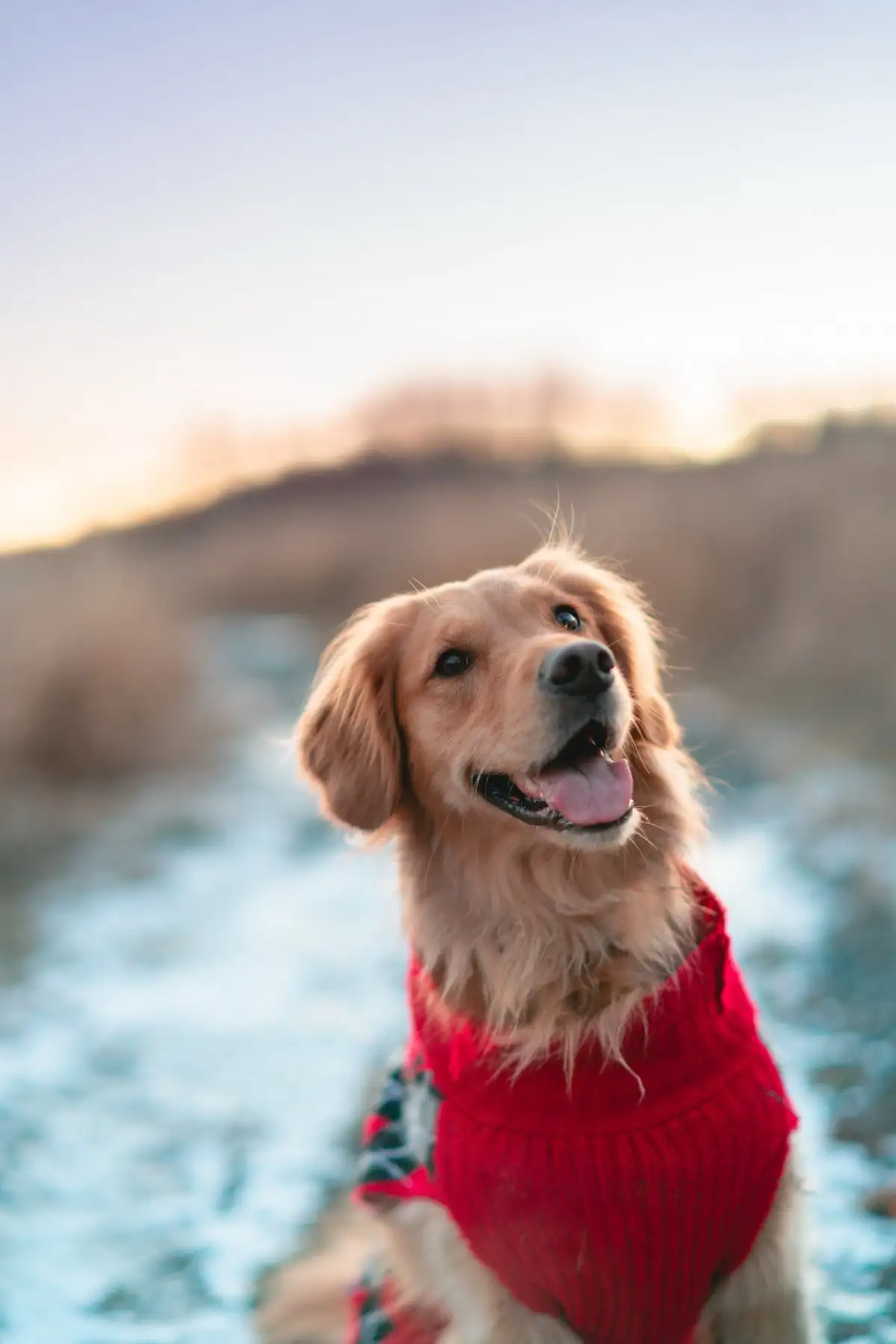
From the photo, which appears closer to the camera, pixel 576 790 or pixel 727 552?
pixel 576 790

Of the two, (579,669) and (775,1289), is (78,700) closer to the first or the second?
(579,669)

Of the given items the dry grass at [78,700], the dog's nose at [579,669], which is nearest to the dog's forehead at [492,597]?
the dog's nose at [579,669]

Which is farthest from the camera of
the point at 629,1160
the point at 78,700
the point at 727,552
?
the point at 727,552

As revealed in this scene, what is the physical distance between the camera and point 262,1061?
3879 mm

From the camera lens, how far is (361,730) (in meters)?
2.31

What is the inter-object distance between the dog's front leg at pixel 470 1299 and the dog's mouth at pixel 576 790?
777mm

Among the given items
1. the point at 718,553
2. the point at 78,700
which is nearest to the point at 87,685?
the point at 78,700

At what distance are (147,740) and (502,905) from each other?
5.76m

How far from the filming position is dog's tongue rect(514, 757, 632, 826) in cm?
195

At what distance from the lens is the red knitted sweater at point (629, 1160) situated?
5.93ft

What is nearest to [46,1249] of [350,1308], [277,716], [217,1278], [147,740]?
[217,1278]

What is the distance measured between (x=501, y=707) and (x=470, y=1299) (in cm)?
112

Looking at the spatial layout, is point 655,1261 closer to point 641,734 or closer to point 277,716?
point 641,734

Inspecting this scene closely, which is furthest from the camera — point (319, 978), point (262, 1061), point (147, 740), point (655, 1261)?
point (147, 740)
